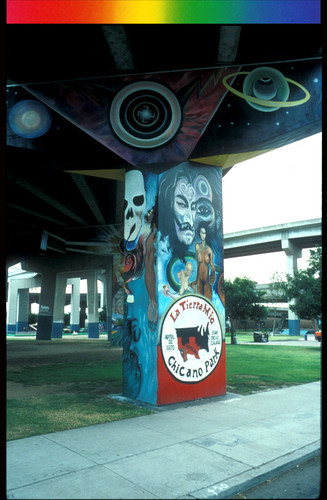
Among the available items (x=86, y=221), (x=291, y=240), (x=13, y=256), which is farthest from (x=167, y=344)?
(x=291, y=240)

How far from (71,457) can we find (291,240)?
59680 millimetres

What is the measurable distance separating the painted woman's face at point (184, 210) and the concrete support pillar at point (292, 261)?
51.4m

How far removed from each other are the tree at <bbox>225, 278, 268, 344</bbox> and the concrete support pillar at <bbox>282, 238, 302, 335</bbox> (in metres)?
20.9

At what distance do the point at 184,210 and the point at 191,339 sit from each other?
3669 millimetres

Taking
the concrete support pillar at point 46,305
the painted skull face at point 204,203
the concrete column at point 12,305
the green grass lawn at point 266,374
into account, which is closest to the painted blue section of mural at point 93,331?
the concrete support pillar at point 46,305

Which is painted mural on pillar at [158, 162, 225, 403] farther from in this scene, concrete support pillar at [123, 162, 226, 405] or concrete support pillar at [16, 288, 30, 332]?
concrete support pillar at [16, 288, 30, 332]

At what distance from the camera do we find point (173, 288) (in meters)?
10.6

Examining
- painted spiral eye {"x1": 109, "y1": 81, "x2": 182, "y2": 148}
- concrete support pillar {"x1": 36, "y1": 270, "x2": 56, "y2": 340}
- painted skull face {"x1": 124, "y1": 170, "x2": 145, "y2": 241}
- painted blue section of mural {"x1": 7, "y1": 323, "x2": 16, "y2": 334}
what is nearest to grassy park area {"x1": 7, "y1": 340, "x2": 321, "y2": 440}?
painted skull face {"x1": 124, "y1": 170, "x2": 145, "y2": 241}

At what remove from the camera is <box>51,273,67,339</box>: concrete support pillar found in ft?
159

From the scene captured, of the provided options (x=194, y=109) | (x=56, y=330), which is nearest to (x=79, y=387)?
(x=194, y=109)

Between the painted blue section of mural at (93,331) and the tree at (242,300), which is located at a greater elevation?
the tree at (242,300)

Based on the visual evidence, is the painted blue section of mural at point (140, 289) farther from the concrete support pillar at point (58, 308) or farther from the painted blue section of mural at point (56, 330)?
the painted blue section of mural at point (56, 330)

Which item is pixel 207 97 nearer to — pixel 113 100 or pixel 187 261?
pixel 113 100

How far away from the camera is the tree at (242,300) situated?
128ft
